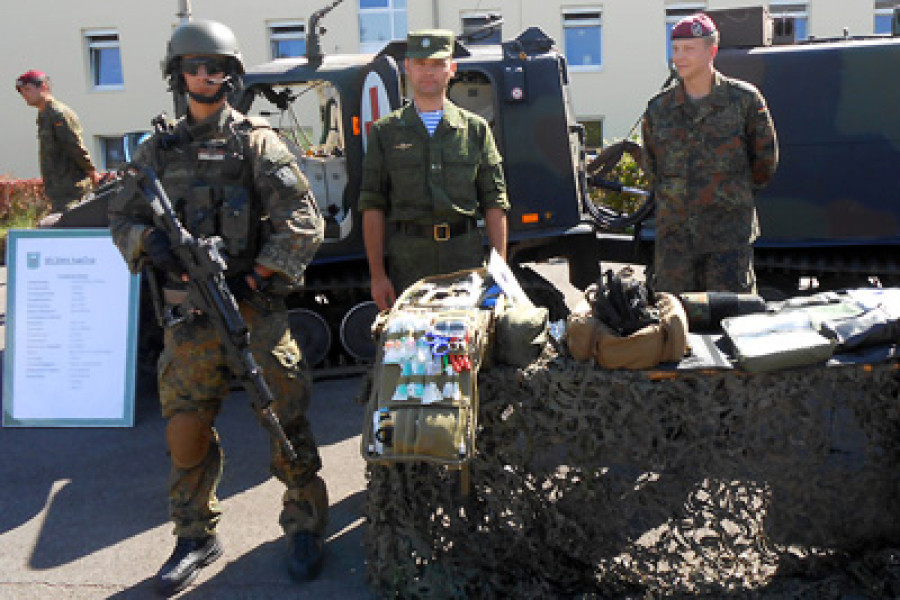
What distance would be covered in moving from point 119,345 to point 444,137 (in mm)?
2595

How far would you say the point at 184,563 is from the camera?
3408 millimetres

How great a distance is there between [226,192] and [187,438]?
0.93 meters

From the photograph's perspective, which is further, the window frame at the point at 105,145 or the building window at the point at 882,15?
the window frame at the point at 105,145

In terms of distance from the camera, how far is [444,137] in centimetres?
383

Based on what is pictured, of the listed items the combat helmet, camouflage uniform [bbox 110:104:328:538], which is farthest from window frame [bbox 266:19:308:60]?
camouflage uniform [bbox 110:104:328:538]

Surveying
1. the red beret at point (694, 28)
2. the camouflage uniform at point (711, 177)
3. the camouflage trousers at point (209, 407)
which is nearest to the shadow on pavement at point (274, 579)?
the camouflage trousers at point (209, 407)

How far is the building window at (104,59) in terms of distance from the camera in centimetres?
1822

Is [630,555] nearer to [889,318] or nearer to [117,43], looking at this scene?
[889,318]

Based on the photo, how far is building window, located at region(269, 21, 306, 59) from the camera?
17.6 metres

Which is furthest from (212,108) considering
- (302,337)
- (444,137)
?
(302,337)

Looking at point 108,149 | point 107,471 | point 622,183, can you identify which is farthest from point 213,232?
point 108,149

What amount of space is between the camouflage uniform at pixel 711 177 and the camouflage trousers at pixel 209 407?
6.40ft

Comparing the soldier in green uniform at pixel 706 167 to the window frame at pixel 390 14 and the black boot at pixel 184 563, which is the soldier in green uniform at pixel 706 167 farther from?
the window frame at pixel 390 14

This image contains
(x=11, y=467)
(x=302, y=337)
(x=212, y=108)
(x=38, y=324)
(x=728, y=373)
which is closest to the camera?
(x=728, y=373)
